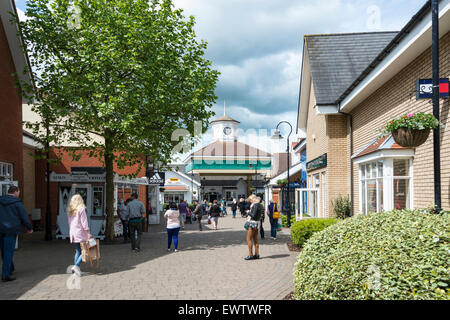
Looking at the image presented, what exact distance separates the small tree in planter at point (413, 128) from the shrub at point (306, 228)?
468 cm

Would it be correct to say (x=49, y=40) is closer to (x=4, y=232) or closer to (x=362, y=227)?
(x=4, y=232)

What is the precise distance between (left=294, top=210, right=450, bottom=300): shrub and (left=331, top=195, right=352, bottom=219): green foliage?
9610 millimetres

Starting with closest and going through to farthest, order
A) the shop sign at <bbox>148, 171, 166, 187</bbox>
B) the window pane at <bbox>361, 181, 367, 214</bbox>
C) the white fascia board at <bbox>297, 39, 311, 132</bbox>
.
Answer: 1. the window pane at <bbox>361, 181, 367, 214</bbox>
2. the white fascia board at <bbox>297, 39, 311, 132</bbox>
3. the shop sign at <bbox>148, 171, 166, 187</bbox>

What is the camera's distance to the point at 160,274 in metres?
8.64

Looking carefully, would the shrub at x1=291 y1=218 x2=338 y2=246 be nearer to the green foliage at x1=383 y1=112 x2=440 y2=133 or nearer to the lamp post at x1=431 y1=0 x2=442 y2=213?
the green foliage at x1=383 y1=112 x2=440 y2=133

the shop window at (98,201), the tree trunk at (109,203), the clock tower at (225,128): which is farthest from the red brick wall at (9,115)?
the clock tower at (225,128)

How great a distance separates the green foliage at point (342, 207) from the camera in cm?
1490

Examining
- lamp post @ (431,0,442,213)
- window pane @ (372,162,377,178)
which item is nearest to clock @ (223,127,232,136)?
window pane @ (372,162,377,178)

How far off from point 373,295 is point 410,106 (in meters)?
6.78

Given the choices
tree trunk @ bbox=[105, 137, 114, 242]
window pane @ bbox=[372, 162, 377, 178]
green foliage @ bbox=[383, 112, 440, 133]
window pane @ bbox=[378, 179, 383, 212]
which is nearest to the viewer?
green foliage @ bbox=[383, 112, 440, 133]

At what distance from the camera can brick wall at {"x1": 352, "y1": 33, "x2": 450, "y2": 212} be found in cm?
776
